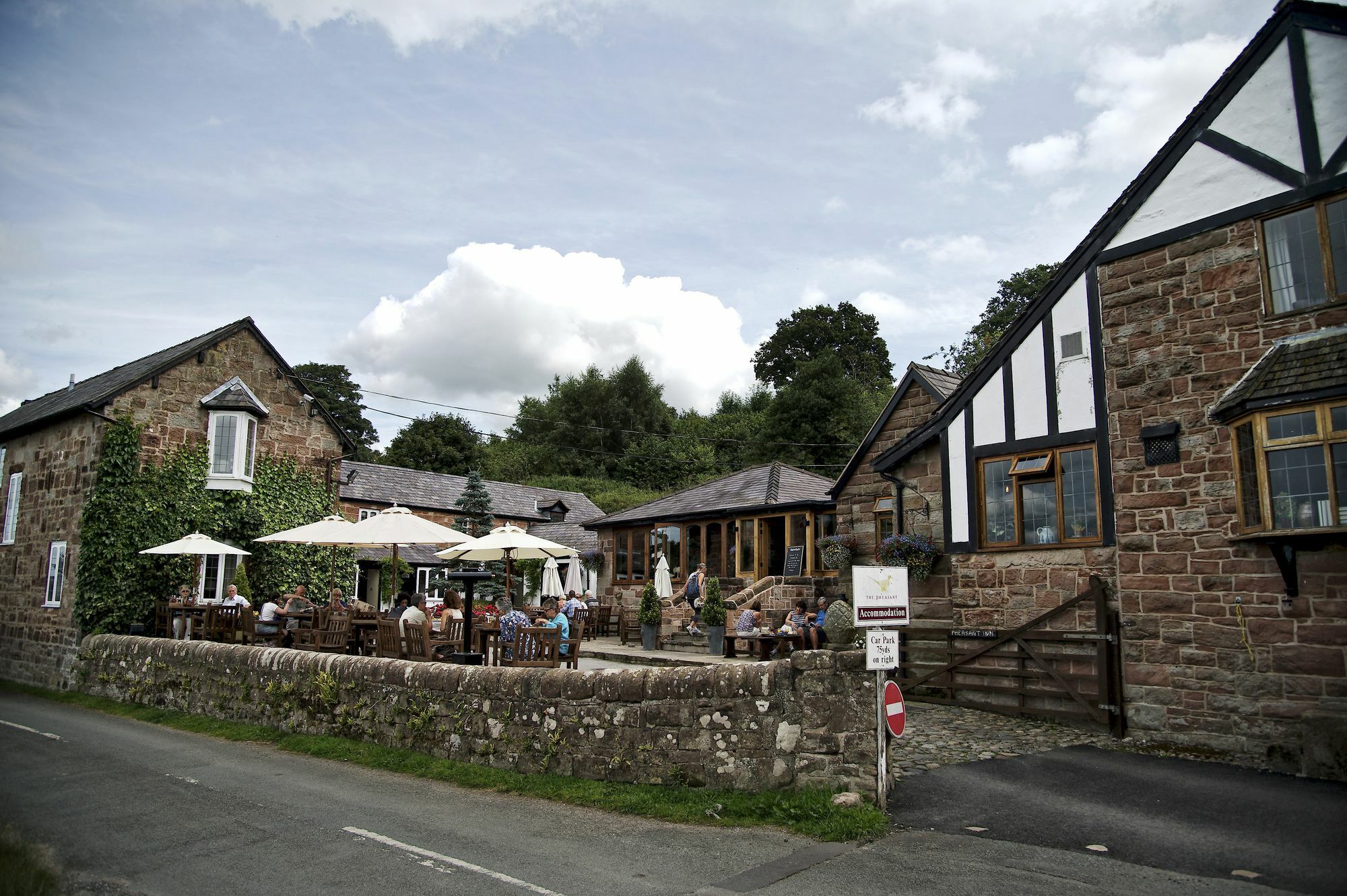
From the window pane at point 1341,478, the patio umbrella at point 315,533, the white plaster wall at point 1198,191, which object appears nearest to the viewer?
the window pane at point 1341,478

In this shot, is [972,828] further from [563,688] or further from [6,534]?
[6,534]

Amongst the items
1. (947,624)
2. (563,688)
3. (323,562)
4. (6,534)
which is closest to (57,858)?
(563,688)

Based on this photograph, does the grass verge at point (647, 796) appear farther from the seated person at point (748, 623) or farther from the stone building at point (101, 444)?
the stone building at point (101, 444)

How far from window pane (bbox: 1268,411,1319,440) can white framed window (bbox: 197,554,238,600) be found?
18.9 m

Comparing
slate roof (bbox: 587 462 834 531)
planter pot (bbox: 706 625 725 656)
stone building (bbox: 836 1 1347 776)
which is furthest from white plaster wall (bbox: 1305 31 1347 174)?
slate roof (bbox: 587 462 834 531)

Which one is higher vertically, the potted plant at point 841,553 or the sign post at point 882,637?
the potted plant at point 841,553

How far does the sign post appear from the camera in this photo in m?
7.56

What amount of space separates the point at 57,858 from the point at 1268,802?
9.96 meters

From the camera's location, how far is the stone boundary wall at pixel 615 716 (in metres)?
7.73

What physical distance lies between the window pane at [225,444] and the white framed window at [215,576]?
1890mm

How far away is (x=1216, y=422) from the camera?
10.4 metres

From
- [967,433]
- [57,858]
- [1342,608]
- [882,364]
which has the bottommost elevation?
[57,858]

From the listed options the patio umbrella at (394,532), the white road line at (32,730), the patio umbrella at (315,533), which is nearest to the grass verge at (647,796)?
the patio umbrella at (394,532)

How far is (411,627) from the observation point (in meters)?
11.7
